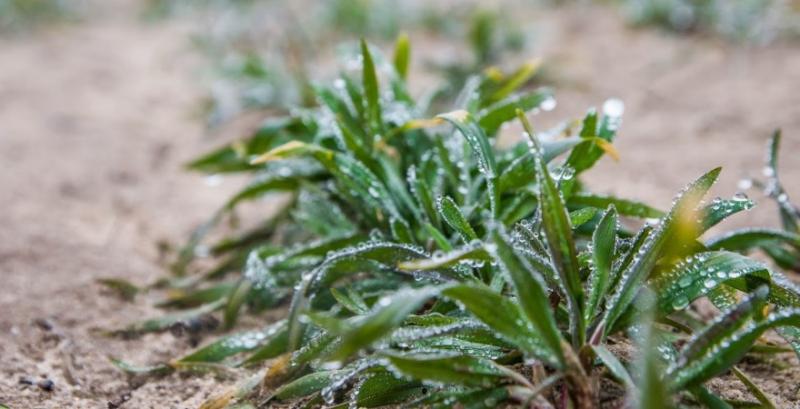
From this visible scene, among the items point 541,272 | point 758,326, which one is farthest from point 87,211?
point 758,326

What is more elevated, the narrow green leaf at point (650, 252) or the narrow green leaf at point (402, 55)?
the narrow green leaf at point (402, 55)

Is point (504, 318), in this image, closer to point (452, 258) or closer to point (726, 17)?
point (452, 258)

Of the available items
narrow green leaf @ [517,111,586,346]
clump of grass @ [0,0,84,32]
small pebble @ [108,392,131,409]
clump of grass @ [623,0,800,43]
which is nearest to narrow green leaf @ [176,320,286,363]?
small pebble @ [108,392,131,409]

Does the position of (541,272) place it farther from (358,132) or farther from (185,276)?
(185,276)

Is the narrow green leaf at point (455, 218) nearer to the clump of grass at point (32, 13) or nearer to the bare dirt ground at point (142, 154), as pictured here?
the bare dirt ground at point (142, 154)

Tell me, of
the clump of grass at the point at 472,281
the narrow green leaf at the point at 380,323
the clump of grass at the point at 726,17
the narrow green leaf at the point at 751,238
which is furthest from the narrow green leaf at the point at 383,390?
the clump of grass at the point at 726,17

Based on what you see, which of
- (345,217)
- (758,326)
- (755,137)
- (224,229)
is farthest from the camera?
(755,137)

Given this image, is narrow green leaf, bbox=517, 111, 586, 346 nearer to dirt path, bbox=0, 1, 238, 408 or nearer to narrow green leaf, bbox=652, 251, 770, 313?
narrow green leaf, bbox=652, 251, 770, 313
